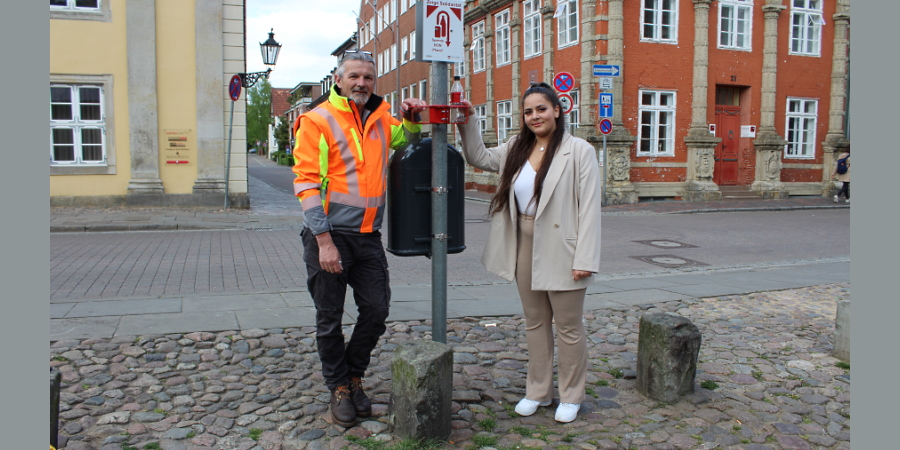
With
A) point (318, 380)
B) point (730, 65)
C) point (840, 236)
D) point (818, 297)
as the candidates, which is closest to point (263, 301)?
point (318, 380)

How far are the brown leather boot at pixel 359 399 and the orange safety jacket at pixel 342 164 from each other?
844 millimetres

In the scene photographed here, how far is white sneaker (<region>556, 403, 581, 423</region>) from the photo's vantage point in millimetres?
3604

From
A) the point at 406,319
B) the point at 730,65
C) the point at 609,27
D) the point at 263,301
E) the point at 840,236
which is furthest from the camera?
the point at 730,65

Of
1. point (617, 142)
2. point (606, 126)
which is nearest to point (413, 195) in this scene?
point (606, 126)

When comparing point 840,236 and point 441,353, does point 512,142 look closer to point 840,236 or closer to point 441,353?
point 441,353

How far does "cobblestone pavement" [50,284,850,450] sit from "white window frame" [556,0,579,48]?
16.7m

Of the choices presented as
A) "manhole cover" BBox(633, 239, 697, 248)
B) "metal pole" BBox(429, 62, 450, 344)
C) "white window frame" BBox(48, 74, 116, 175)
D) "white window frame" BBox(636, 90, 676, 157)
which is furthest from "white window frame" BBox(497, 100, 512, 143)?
"metal pole" BBox(429, 62, 450, 344)

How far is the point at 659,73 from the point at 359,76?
18.3m

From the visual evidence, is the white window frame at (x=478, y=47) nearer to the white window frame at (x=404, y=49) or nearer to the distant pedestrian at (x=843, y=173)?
the white window frame at (x=404, y=49)

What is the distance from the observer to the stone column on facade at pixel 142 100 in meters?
15.7

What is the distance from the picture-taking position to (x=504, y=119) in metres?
26.4

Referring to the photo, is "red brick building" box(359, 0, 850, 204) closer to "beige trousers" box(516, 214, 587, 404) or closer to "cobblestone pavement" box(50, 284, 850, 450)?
"cobblestone pavement" box(50, 284, 850, 450)

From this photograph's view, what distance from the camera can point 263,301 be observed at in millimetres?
6152

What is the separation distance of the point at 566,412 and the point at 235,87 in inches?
535
